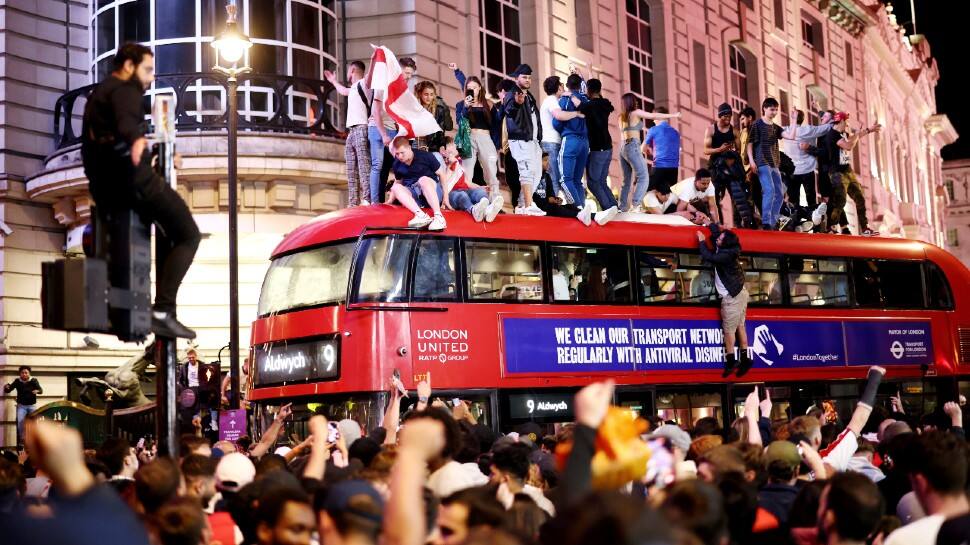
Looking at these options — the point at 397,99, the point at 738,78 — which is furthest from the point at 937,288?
the point at 738,78

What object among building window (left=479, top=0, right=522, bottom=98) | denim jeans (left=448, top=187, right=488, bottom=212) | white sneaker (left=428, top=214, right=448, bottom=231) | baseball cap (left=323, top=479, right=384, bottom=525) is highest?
building window (left=479, top=0, right=522, bottom=98)

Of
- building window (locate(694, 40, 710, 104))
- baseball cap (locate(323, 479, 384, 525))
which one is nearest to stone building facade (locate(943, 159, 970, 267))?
building window (locate(694, 40, 710, 104))

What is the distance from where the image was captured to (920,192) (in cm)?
5716

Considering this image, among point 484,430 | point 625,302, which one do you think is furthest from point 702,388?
point 484,430

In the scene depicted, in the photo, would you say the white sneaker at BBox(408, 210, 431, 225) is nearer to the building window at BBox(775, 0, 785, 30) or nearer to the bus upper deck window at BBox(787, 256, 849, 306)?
the bus upper deck window at BBox(787, 256, 849, 306)

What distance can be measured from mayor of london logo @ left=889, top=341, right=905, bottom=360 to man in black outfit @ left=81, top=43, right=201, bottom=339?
47.3ft

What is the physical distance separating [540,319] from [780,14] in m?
28.1

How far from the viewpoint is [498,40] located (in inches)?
1056

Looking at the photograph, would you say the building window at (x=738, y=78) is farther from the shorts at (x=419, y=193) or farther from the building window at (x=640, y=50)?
the shorts at (x=419, y=193)

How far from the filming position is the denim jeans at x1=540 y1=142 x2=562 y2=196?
17.0 meters

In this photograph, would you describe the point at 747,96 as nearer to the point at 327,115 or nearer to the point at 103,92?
the point at 327,115

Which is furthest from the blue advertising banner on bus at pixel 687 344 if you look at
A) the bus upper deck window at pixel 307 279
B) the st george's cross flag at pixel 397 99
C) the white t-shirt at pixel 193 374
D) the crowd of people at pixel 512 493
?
the crowd of people at pixel 512 493

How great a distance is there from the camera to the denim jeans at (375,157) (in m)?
15.3

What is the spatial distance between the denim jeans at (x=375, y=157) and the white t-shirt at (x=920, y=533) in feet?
35.2
